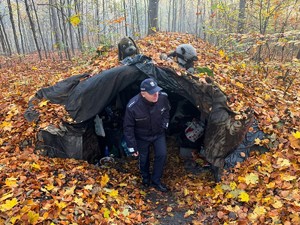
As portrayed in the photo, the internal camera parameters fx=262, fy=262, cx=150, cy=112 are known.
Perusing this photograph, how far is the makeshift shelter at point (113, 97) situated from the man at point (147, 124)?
63 centimetres

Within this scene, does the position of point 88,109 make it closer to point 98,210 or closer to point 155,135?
point 155,135

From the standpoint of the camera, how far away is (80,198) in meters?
3.79

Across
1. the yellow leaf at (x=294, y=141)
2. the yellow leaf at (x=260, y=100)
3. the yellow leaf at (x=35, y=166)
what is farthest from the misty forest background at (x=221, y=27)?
the yellow leaf at (x=35, y=166)

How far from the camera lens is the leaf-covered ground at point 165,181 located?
3.44 meters

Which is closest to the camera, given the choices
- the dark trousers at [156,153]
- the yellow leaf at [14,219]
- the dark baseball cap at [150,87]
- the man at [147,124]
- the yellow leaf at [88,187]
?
the yellow leaf at [14,219]

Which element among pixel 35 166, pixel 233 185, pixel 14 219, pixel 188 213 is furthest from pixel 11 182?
pixel 233 185

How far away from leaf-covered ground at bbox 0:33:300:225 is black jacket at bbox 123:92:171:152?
88cm

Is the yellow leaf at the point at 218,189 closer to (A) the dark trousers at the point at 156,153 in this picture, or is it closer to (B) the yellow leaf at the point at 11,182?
(A) the dark trousers at the point at 156,153

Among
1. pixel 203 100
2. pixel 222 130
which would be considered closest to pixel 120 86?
pixel 203 100

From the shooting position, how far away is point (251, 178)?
13.3 feet

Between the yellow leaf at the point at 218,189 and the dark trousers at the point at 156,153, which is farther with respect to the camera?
the dark trousers at the point at 156,153

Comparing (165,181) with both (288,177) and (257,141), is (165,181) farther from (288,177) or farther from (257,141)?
(288,177)

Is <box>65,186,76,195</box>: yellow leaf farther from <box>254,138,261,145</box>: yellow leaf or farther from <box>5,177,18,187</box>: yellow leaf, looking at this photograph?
<box>254,138,261,145</box>: yellow leaf

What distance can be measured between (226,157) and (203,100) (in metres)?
1.17
